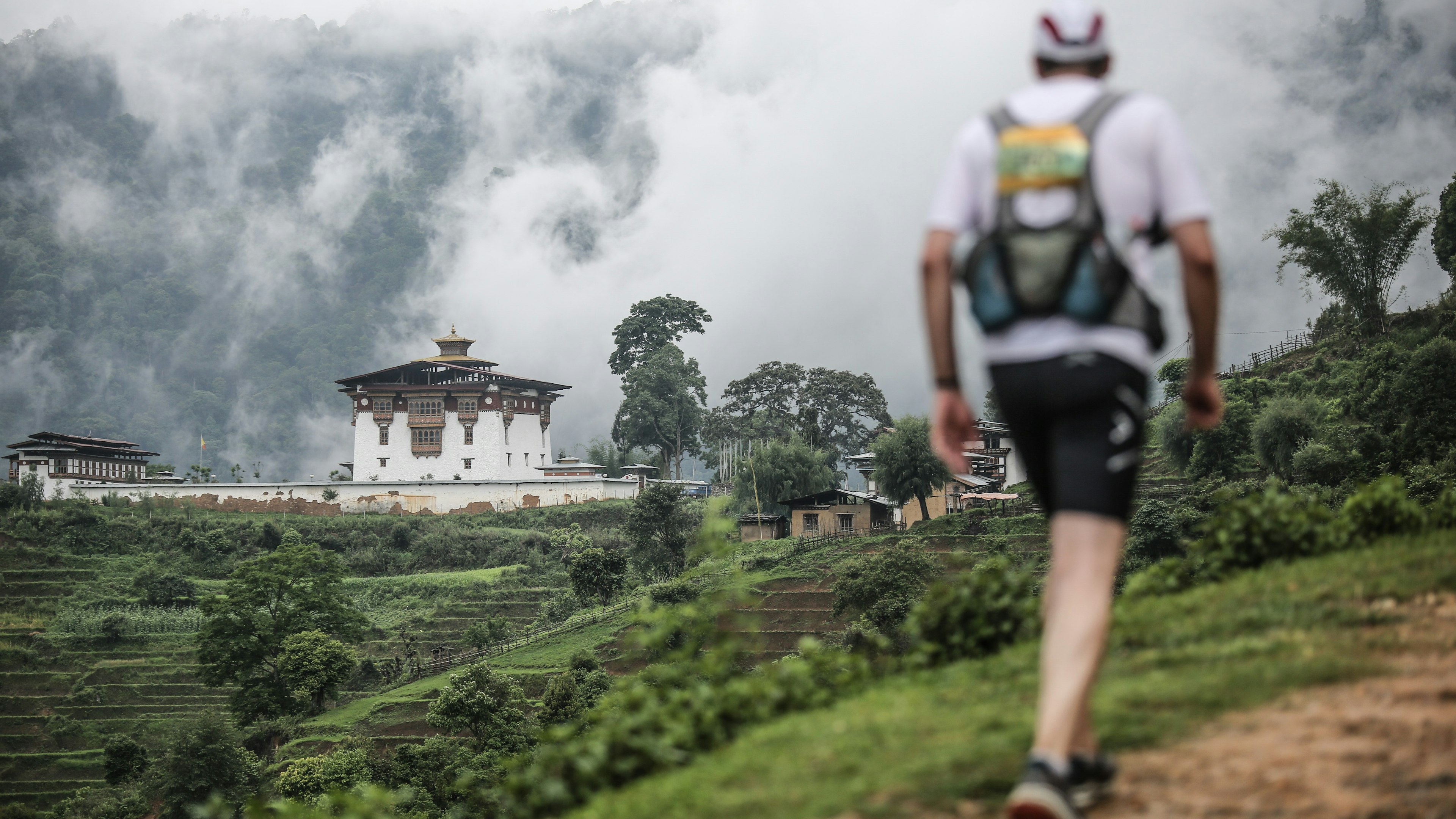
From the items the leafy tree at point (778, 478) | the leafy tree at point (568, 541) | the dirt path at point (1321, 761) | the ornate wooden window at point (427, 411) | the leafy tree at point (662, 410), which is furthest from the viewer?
the leafy tree at point (662, 410)

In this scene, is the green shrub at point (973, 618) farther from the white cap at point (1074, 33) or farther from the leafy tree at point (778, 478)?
the leafy tree at point (778, 478)

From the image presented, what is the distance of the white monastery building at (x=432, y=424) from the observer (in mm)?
67812

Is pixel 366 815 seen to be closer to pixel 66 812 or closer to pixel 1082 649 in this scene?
pixel 1082 649

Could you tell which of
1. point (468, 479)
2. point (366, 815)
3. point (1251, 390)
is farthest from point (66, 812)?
point (1251, 390)

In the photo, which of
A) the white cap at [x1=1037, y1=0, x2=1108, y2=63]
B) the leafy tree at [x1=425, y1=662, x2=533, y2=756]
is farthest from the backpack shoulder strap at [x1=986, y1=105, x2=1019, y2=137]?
the leafy tree at [x1=425, y1=662, x2=533, y2=756]

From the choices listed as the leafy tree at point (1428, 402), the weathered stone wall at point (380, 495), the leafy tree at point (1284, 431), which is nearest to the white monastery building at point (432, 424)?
the weathered stone wall at point (380, 495)

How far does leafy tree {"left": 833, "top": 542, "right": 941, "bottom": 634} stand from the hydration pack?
29958 mm

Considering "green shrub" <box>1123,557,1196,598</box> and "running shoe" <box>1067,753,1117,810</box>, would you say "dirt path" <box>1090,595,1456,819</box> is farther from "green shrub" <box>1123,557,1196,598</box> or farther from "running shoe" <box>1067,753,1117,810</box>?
"green shrub" <box>1123,557,1196,598</box>

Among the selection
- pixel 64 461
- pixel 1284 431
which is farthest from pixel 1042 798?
pixel 64 461

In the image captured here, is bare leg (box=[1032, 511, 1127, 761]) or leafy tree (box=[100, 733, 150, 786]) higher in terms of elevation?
bare leg (box=[1032, 511, 1127, 761])

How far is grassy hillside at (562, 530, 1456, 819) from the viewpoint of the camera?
2.71 meters

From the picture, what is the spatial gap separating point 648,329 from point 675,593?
2077 inches

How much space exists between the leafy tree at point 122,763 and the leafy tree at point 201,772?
2.13m

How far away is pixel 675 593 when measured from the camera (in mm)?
37500
